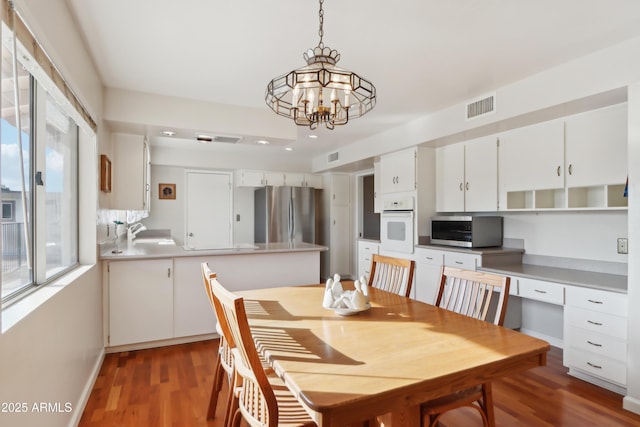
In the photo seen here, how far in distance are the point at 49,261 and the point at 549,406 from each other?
306cm

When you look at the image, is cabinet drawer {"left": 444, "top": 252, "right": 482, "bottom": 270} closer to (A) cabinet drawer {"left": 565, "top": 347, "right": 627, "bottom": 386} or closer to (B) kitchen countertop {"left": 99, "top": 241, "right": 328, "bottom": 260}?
(A) cabinet drawer {"left": 565, "top": 347, "right": 627, "bottom": 386}

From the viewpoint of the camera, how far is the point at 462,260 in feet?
11.6

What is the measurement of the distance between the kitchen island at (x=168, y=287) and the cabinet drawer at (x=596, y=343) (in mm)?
2465

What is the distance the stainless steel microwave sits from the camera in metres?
3.56

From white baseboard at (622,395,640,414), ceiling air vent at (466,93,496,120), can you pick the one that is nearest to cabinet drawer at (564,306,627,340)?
white baseboard at (622,395,640,414)

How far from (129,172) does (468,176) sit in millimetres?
3435

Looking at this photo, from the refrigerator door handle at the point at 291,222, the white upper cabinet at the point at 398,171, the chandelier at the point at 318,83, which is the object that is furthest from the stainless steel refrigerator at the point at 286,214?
the chandelier at the point at 318,83

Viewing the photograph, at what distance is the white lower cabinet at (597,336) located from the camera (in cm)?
233

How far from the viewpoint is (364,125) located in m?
4.25

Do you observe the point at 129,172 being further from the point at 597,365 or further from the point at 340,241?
the point at 597,365

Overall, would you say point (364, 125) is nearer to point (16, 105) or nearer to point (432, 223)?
point (432, 223)

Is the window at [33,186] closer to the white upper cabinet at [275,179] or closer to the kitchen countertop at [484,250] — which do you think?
→ the kitchen countertop at [484,250]

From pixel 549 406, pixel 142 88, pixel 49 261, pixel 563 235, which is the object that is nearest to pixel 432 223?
pixel 563 235

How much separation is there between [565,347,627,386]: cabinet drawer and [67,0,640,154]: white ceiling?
2.08m
